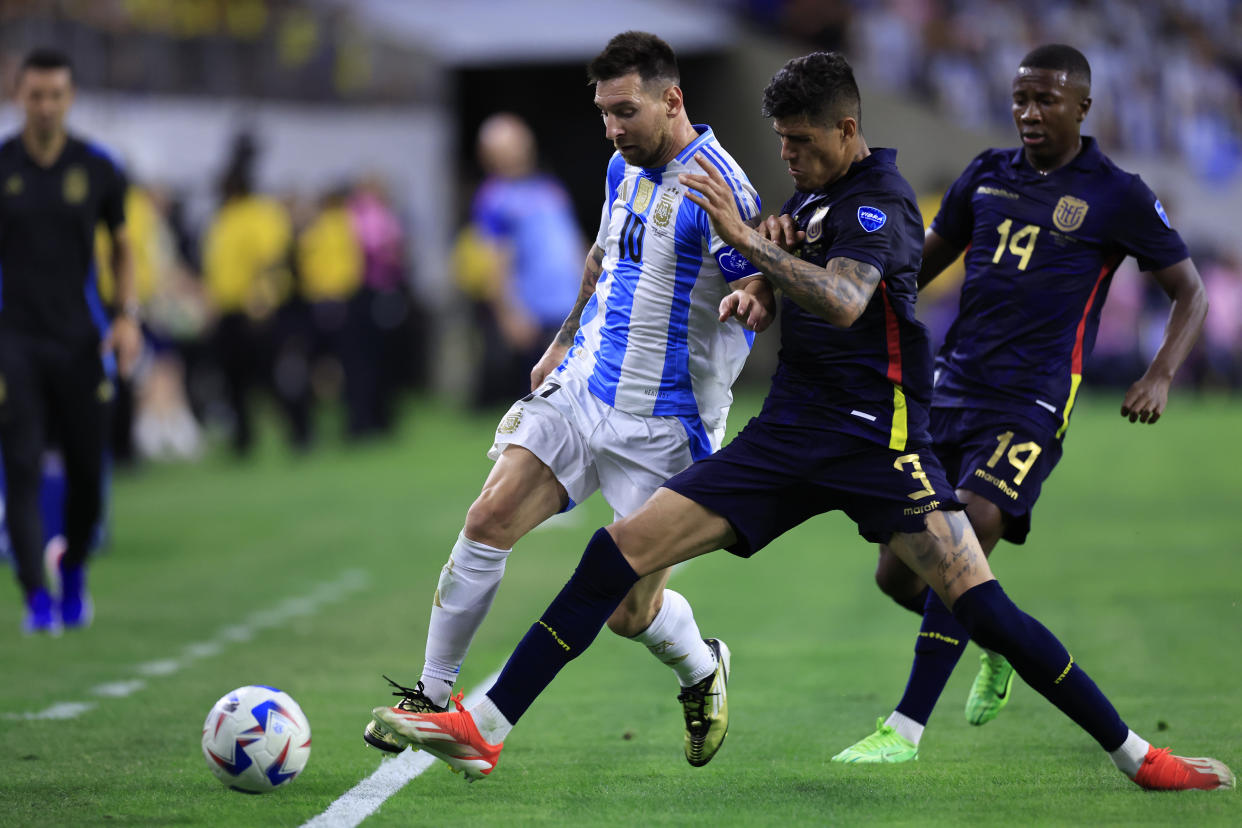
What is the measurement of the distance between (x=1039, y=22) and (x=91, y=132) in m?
17.2

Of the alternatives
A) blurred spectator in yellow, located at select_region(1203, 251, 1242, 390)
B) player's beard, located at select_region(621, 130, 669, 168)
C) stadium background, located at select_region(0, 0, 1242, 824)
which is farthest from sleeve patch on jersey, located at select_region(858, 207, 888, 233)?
blurred spectator in yellow, located at select_region(1203, 251, 1242, 390)

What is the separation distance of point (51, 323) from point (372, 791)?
425cm

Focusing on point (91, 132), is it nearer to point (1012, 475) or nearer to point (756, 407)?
point (756, 407)

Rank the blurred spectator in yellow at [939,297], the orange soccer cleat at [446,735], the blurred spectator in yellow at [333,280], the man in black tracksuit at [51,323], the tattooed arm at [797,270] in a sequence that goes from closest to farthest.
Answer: the tattooed arm at [797,270], the orange soccer cleat at [446,735], the man in black tracksuit at [51,323], the blurred spectator in yellow at [333,280], the blurred spectator in yellow at [939,297]

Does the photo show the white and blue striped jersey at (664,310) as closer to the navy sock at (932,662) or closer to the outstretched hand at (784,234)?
the outstretched hand at (784,234)

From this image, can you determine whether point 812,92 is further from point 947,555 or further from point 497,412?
point 497,412

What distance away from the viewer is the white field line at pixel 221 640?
21.3 feet

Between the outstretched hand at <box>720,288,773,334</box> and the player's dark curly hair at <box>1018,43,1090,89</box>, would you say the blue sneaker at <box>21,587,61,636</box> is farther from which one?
the player's dark curly hair at <box>1018,43,1090,89</box>

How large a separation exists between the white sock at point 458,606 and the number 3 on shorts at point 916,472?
1.31 m

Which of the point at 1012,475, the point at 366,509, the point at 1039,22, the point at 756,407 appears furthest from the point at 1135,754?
the point at 1039,22

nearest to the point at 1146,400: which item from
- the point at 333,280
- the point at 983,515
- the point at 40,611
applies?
the point at 983,515

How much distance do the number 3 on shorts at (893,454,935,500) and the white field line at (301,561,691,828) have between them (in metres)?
1.37

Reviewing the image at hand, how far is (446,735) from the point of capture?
4648 mm

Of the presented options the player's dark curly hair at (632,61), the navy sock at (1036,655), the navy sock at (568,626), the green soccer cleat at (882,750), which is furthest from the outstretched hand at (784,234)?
the green soccer cleat at (882,750)
